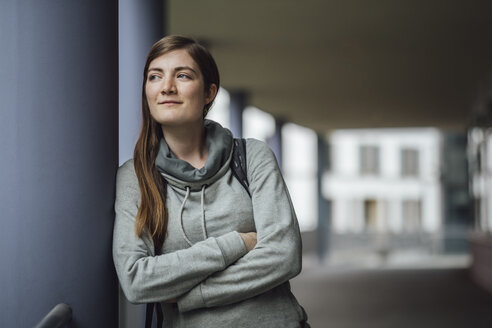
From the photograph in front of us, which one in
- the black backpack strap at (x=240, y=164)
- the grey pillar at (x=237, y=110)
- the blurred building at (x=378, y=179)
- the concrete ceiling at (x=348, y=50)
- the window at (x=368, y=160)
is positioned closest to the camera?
the black backpack strap at (x=240, y=164)

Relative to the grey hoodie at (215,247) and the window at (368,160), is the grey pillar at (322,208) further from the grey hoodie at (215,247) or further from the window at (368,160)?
the grey hoodie at (215,247)

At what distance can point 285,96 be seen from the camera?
1120 cm

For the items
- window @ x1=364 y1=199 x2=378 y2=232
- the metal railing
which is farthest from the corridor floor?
window @ x1=364 y1=199 x2=378 y2=232

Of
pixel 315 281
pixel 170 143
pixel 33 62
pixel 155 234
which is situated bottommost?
pixel 315 281

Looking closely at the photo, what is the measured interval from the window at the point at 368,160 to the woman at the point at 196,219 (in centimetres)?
2686

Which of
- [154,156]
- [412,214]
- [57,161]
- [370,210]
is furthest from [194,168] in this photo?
[370,210]

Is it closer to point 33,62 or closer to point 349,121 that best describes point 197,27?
point 33,62

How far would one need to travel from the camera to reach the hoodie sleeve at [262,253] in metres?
→ 1.70

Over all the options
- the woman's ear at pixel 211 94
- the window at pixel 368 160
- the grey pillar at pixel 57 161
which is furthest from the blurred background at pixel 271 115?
the window at pixel 368 160

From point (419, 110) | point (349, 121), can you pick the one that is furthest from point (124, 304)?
point (349, 121)

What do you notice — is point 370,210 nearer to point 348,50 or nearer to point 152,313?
point 348,50

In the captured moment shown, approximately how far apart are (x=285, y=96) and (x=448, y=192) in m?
12.6

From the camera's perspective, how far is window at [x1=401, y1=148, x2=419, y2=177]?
27.8m

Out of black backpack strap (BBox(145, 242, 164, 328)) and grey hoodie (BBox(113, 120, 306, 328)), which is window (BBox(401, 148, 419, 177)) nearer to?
grey hoodie (BBox(113, 120, 306, 328))
